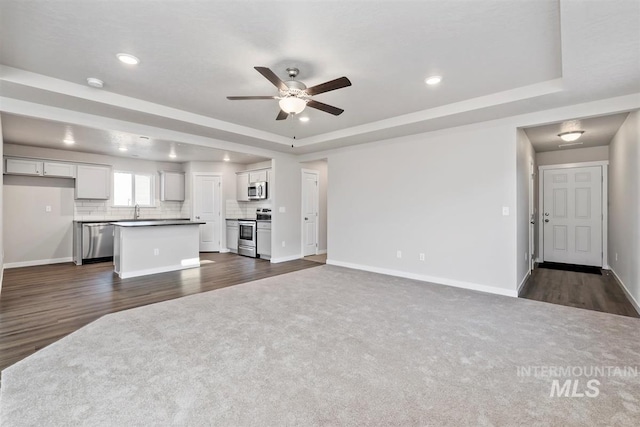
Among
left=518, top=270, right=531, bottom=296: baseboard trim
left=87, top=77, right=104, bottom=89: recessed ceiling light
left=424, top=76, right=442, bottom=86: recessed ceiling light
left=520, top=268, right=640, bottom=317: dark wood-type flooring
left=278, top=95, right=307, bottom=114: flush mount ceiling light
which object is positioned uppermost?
left=424, top=76, right=442, bottom=86: recessed ceiling light

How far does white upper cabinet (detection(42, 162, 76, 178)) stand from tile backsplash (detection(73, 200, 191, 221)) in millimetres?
656

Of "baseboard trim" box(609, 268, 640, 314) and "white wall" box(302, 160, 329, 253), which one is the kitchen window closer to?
"white wall" box(302, 160, 329, 253)

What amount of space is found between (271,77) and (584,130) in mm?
5016

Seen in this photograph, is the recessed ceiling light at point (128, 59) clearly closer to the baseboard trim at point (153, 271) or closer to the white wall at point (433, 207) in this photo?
the baseboard trim at point (153, 271)

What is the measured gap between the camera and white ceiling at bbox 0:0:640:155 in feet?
6.78

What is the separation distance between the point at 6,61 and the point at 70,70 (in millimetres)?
489

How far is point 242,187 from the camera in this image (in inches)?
310

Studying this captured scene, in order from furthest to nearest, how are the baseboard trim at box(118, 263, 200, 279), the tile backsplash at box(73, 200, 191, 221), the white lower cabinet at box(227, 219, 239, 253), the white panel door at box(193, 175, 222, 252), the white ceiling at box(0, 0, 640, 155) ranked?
1. the white panel door at box(193, 175, 222, 252)
2. the white lower cabinet at box(227, 219, 239, 253)
3. the tile backsplash at box(73, 200, 191, 221)
4. the baseboard trim at box(118, 263, 200, 279)
5. the white ceiling at box(0, 0, 640, 155)

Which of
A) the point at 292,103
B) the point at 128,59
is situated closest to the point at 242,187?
the point at 128,59

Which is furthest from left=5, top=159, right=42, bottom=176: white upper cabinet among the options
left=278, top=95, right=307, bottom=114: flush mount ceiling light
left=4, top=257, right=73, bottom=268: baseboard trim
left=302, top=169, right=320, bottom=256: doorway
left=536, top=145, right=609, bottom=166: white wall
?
left=536, top=145, right=609, bottom=166: white wall

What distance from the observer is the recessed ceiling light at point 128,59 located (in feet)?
8.78

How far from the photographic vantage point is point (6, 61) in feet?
9.11

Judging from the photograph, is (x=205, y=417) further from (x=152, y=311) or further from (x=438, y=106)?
(x=438, y=106)

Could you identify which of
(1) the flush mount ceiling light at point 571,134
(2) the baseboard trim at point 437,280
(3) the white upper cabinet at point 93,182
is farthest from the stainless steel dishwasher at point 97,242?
(1) the flush mount ceiling light at point 571,134
